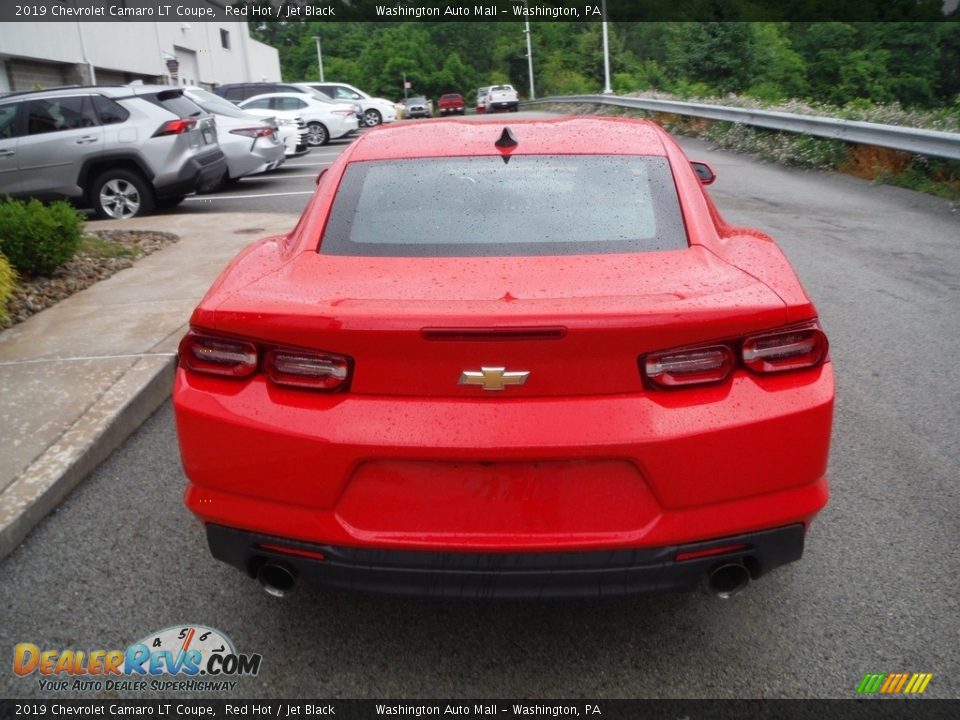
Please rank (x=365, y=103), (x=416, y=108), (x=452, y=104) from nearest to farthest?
(x=365, y=103) → (x=416, y=108) → (x=452, y=104)

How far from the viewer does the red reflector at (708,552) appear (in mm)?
2445

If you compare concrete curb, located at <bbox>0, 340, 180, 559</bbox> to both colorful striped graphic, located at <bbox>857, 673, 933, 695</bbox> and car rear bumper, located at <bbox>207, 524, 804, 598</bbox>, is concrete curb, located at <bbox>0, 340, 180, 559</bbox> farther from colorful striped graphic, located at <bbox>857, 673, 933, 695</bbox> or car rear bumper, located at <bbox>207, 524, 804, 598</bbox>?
colorful striped graphic, located at <bbox>857, 673, 933, 695</bbox>

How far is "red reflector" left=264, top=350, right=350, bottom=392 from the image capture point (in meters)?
2.48

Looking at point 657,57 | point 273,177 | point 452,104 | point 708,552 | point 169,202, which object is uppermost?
point 657,57

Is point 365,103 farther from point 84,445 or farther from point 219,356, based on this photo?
point 219,356

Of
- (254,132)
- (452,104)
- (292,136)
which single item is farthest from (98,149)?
(452,104)

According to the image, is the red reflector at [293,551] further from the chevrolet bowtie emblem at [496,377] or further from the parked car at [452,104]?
the parked car at [452,104]

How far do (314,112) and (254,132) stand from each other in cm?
985

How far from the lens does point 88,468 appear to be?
4203mm

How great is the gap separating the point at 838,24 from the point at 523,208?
259 feet

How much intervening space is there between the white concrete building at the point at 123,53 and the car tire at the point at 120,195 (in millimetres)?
15823

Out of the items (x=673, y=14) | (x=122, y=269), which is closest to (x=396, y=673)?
(x=122, y=269)

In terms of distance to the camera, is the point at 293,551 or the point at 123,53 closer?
the point at 293,551

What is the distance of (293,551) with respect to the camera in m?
2.54
